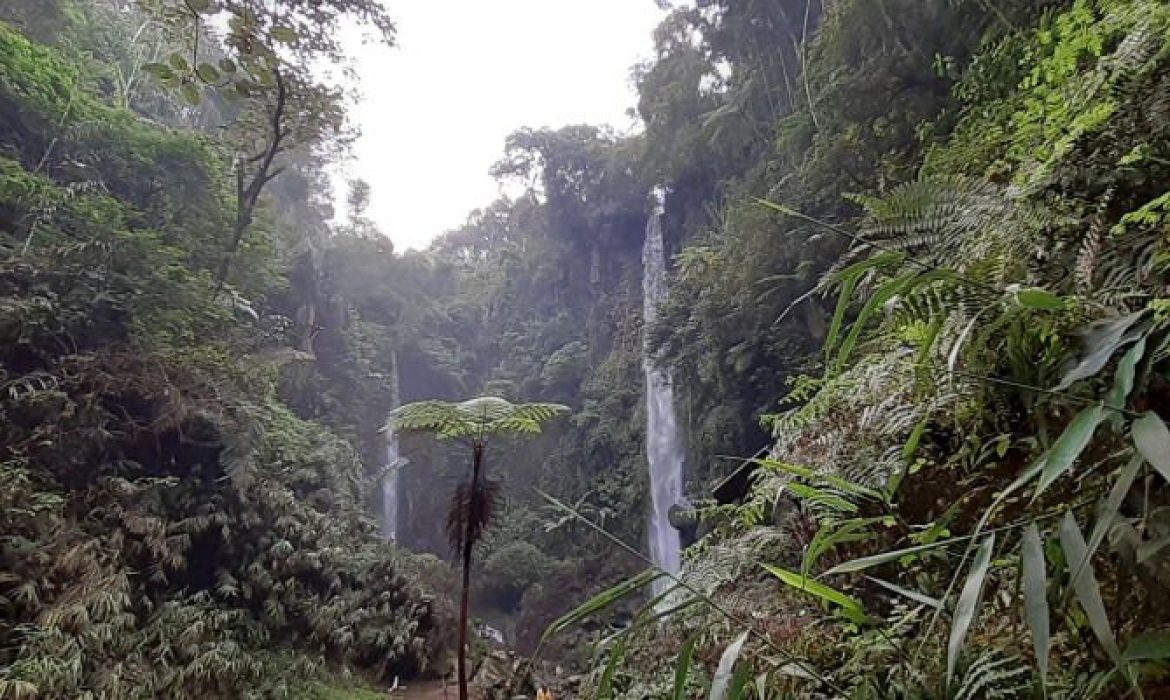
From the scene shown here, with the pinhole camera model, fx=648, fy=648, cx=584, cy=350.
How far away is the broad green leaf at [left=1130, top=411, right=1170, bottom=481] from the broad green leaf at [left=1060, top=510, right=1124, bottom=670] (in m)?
0.10

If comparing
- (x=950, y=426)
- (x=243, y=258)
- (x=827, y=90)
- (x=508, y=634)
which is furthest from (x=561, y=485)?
(x=950, y=426)

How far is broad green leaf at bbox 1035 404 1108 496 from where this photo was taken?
619mm

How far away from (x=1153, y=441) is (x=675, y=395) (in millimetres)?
9511

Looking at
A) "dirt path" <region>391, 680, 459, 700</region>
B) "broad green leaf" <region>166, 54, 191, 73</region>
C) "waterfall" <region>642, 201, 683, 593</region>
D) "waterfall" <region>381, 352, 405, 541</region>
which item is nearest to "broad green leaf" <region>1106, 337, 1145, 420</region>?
"broad green leaf" <region>166, 54, 191, 73</region>

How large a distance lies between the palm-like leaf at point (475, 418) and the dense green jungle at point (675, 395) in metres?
0.03

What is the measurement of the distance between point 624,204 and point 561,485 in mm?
6644

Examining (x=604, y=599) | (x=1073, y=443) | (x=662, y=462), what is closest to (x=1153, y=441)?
(x=1073, y=443)

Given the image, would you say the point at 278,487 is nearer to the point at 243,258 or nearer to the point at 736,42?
the point at 243,258

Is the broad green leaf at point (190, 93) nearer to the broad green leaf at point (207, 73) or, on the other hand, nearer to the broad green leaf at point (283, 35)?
the broad green leaf at point (207, 73)

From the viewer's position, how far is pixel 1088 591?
2.01 feet

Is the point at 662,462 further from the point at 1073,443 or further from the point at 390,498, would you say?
the point at 1073,443

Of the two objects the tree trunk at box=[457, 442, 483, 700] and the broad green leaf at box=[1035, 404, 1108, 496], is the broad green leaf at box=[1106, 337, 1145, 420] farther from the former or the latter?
the tree trunk at box=[457, 442, 483, 700]

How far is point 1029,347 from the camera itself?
3.70 feet

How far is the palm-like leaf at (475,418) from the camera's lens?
3182mm
